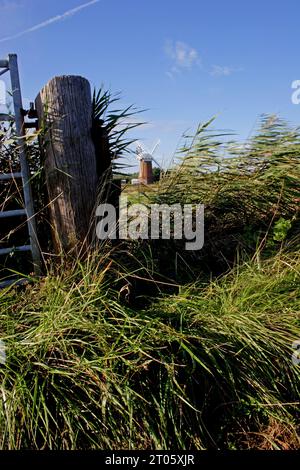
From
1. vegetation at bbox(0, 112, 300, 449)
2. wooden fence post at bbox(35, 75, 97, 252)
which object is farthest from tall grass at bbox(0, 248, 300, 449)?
wooden fence post at bbox(35, 75, 97, 252)

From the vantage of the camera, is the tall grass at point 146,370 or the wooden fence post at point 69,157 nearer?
the tall grass at point 146,370

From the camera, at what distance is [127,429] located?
1.86m

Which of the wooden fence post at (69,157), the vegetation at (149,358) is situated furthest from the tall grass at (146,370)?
the wooden fence post at (69,157)

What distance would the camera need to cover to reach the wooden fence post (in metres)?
2.69

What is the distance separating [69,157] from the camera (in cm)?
271

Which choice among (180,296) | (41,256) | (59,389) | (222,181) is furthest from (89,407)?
(222,181)

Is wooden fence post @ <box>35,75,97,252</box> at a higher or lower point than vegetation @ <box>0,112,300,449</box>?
higher

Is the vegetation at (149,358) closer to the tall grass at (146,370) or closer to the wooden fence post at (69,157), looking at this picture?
the tall grass at (146,370)

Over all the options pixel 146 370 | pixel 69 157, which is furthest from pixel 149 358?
pixel 69 157

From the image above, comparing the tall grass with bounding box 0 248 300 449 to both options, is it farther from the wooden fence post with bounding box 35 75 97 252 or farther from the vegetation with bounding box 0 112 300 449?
the wooden fence post with bounding box 35 75 97 252

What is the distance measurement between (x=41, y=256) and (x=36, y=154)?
2.33 feet

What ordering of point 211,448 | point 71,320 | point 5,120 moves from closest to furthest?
point 211,448 → point 71,320 → point 5,120

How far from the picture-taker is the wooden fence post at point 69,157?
269cm
